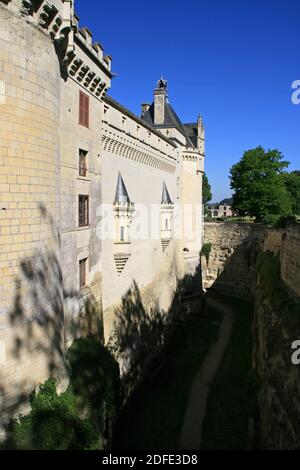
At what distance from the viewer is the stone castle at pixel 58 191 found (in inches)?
315

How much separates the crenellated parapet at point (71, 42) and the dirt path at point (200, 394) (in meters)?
14.7

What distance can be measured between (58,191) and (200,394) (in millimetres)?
14217

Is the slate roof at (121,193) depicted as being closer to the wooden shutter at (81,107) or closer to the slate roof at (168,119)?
the wooden shutter at (81,107)

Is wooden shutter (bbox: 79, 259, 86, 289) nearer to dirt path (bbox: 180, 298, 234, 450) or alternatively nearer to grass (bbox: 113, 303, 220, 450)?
grass (bbox: 113, 303, 220, 450)

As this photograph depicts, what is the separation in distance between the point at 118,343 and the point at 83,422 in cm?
732

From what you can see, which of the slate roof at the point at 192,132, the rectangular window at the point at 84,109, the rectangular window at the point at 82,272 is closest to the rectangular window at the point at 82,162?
the rectangular window at the point at 84,109

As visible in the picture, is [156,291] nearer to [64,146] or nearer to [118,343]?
[118,343]

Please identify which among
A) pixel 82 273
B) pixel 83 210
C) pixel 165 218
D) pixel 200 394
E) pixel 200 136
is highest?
pixel 200 136

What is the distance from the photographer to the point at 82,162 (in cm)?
1295

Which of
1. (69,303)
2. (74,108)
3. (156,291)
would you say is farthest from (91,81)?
(156,291)

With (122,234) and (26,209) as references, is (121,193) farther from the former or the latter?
(26,209)

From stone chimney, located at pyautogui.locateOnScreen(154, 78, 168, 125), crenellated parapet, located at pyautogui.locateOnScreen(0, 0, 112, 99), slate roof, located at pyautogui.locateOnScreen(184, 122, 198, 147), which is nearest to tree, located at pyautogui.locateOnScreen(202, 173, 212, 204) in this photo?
slate roof, located at pyautogui.locateOnScreen(184, 122, 198, 147)

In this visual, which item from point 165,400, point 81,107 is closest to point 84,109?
point 81,107
